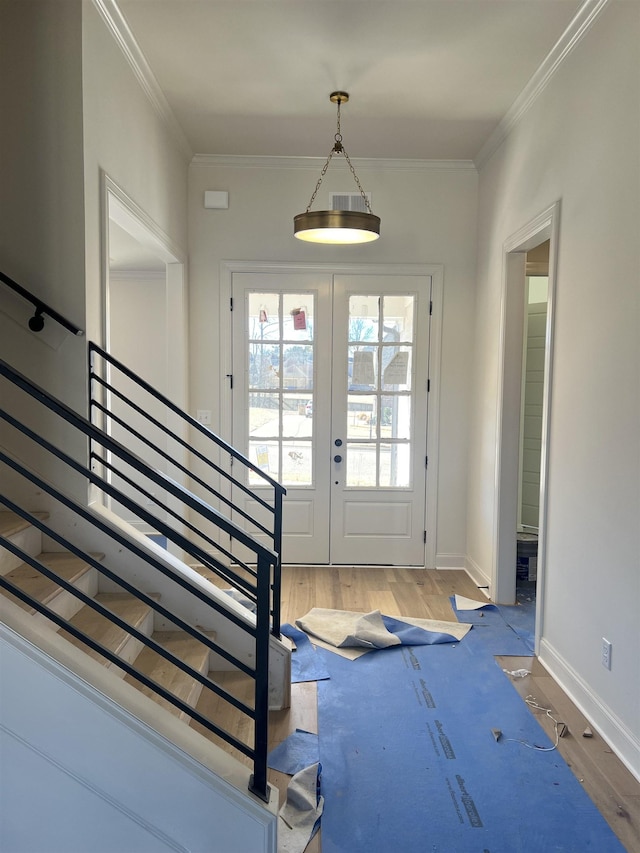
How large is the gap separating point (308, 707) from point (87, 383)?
1725mm

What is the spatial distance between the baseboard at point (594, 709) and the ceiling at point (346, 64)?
2916 mm

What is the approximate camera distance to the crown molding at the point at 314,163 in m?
4.64

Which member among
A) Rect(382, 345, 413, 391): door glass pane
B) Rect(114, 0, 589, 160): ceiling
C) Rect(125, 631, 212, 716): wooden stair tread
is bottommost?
Rect(125, 631, 212, 716): wooden stair tread

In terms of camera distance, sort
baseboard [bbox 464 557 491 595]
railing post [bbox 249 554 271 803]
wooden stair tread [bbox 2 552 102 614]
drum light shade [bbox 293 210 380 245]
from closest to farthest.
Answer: railing post [bbox 249 554 271 803] < wooden stair tread [bbox 2 552 102 614] < drum light shade [bbox 293 210 380 245] < baseboard [bbox 464 557 491 595]

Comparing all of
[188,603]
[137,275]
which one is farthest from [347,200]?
[188,603]

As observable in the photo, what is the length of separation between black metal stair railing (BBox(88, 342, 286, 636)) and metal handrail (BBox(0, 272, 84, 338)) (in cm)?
11

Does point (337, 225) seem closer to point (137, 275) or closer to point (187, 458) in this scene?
point (187, 458)

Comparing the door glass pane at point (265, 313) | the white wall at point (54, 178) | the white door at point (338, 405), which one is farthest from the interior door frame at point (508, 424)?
the white wall at point (54, 178)

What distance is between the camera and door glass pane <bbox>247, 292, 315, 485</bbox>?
15.8 feet

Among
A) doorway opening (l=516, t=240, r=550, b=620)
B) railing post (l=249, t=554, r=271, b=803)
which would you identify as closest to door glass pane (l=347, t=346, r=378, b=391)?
doorway opening (l=516, t=240, r=550, b=620)

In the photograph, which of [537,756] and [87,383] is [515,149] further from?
[537,756]

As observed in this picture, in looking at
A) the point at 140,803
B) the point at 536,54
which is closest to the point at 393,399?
the point at 536,54

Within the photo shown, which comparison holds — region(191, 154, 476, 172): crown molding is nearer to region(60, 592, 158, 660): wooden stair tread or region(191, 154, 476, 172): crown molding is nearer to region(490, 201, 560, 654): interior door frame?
region(490, 201, 560, 654): interior door frame

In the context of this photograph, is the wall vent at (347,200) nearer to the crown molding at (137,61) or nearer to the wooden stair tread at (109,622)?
the crown molding at (137,61)
